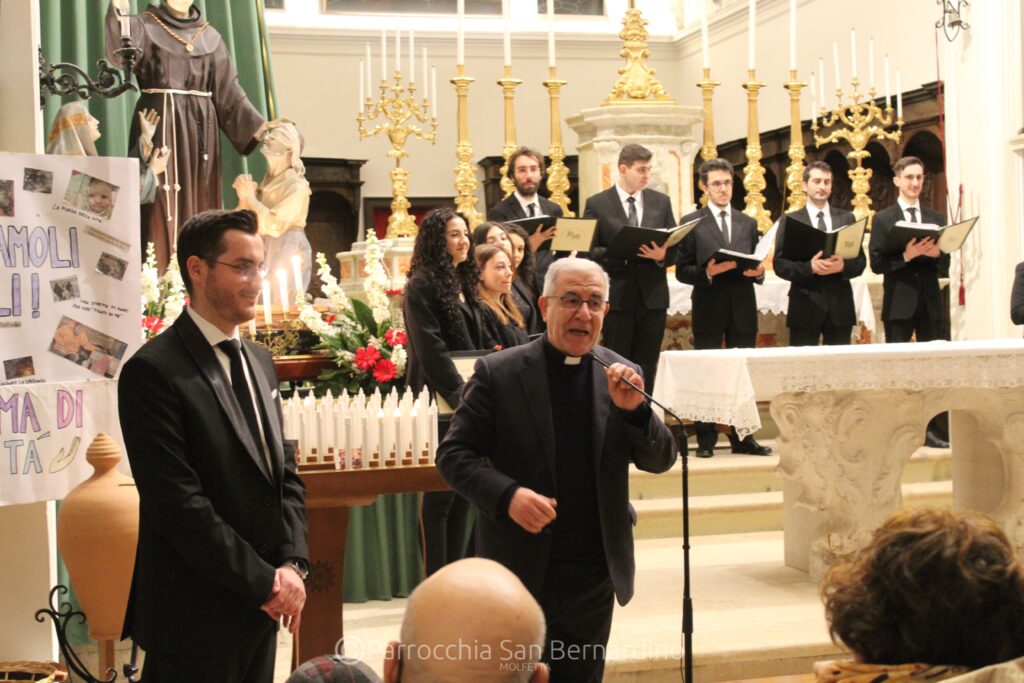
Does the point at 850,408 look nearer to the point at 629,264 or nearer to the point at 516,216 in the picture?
the point at 629,264

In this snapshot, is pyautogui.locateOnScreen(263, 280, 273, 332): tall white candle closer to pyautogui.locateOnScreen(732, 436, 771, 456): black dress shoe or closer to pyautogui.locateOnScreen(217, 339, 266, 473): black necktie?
pyautogui.locateOnScreen(217, 339, 266, 473): black necktie

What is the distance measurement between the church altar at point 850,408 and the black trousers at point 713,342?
1.40 meters

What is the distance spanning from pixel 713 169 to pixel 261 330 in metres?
2.78

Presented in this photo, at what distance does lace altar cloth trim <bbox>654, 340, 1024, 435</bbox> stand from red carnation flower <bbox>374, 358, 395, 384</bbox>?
1193 mm

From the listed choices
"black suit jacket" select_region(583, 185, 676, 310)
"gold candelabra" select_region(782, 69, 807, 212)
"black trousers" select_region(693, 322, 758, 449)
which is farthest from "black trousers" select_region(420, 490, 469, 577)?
"gold candelabra" select_region(782, 69, 807, 212)

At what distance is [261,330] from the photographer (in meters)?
5.27

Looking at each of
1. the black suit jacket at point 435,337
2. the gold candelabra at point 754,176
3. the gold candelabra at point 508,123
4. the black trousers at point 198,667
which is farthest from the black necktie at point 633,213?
the black trousers at point 198,667

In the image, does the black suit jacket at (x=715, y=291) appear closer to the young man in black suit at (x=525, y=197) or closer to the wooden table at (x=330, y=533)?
the young man in black suit at (x=525, y=197)

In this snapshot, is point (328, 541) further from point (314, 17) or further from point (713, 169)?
point (314, 17)

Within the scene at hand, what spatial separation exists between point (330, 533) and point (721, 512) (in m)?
2.69

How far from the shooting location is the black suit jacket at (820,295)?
21.9 ft

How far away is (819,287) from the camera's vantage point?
6766 mm

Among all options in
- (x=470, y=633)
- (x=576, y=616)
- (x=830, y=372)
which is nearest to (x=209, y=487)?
(x=576, y=616)

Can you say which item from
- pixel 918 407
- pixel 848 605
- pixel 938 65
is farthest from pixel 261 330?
pixel 938 65
